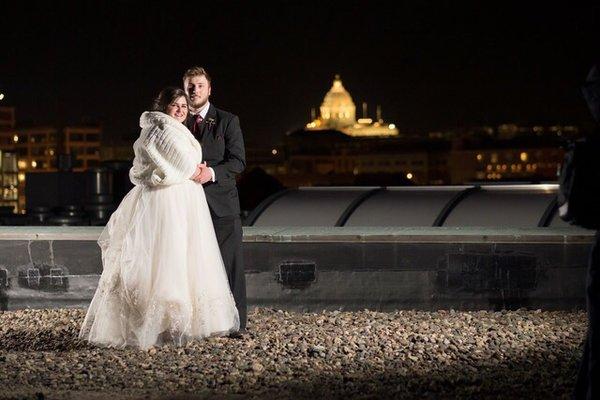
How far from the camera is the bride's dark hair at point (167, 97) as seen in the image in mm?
8648

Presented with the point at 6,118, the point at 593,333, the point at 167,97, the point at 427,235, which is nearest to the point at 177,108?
the point at 167,97

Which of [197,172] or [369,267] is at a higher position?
[197,172]

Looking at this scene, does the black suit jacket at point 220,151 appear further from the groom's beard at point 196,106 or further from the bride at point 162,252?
the bride at point 162,252

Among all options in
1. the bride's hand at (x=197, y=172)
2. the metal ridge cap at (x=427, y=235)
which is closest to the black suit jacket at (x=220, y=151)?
the bride's hand at (x=197, y=172)

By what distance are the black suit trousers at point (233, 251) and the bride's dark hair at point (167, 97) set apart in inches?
37.0

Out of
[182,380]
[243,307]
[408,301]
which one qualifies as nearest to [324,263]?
[408,301]

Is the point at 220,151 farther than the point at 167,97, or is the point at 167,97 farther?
the point at 220,151

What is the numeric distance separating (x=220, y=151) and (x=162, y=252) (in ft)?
3.10

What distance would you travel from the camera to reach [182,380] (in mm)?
7438

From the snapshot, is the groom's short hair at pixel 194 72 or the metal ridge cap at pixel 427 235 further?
the metal ridge cap at pixel 427 235

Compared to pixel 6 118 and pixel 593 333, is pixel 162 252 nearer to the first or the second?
pixel 593 333

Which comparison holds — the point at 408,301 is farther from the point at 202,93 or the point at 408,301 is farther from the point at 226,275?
the point at 202,93

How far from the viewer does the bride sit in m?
8.61

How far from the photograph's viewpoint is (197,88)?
29.0 feet
